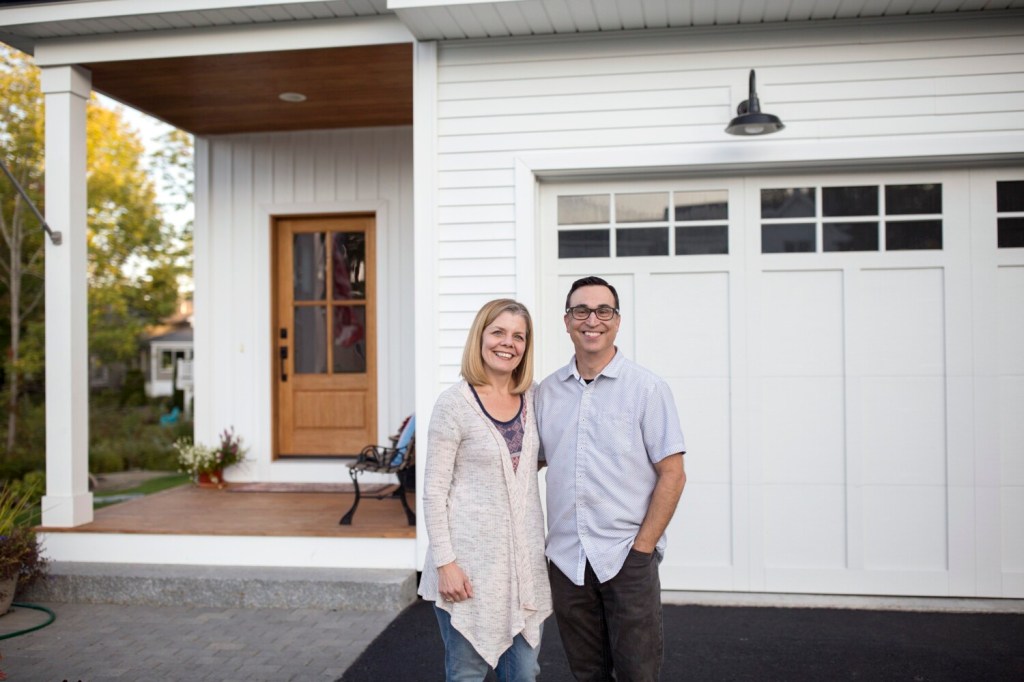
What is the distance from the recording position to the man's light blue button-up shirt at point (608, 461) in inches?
99.9

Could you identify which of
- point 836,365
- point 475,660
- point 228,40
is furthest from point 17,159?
point 475,660

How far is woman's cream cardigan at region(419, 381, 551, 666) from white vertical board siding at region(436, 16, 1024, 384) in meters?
2.40

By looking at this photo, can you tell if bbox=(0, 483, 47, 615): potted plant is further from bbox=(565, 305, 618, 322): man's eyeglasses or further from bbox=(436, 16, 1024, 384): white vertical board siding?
bbox=(565, 305, 618, 322): man's eyeglasses

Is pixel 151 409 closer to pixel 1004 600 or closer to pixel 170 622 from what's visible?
pixel 170 622

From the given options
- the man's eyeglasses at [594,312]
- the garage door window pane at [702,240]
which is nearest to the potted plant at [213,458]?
the garage door window pane at [702,240]

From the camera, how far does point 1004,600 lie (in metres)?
4.58

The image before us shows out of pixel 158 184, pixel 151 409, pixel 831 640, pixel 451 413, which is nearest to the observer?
pixel 451 413

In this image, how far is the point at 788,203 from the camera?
→ 482 cm

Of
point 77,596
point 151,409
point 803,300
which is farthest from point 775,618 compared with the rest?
point 151,409

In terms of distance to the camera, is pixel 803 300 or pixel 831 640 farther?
pixel 803 300

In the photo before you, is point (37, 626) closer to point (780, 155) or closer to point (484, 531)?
point (484, 531)

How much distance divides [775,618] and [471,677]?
8.29 feet

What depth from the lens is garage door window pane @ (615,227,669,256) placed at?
4.89 m

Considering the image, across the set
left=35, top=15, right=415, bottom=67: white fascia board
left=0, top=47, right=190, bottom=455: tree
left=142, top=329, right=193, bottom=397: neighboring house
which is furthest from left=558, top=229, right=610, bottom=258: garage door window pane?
left=142, top=329, right=193, bottom=397: neighboring house
